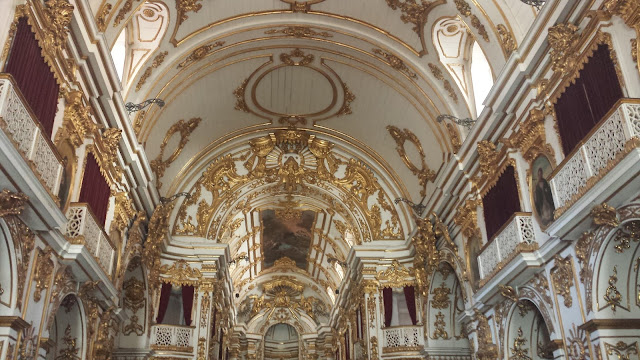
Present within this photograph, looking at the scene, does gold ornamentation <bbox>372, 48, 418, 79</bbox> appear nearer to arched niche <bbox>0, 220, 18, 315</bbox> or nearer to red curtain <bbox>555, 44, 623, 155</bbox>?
red curtain <bbox>555, 44, 623, 155</bbox>

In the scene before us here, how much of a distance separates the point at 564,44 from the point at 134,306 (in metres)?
13.8

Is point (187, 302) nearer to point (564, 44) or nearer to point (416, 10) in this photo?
point (416, 10)

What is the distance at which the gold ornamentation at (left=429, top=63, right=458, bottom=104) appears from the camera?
1569 centimetres

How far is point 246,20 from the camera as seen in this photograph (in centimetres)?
1592

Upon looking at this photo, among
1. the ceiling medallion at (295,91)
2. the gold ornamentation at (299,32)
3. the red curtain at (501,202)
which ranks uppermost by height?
the gold ornamentation at (299,32)

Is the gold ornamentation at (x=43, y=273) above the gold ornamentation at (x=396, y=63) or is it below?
below

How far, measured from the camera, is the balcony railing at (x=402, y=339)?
18.2 metres

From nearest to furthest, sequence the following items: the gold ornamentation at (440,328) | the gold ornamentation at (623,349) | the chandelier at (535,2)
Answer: the gold ornamentation at (623,349)
the chandelier at (535,2)
the gold ornamentation at (440,328)

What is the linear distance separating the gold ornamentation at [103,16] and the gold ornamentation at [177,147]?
6.43 metres

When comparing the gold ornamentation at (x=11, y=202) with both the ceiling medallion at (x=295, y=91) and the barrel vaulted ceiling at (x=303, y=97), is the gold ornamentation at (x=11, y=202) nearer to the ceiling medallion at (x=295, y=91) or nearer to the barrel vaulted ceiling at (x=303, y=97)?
the barrel vaulted ceiling at (x=303, y=97)

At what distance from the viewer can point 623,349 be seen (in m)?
8.70

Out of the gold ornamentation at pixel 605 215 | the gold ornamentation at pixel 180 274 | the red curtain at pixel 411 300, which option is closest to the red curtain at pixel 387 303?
the red curtain at pixel 411 300

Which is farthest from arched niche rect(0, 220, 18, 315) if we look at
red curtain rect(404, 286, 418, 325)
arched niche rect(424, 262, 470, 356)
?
red curtain rect(404, 286, 418, 325)

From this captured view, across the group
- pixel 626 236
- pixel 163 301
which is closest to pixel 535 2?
pixel 626 236
